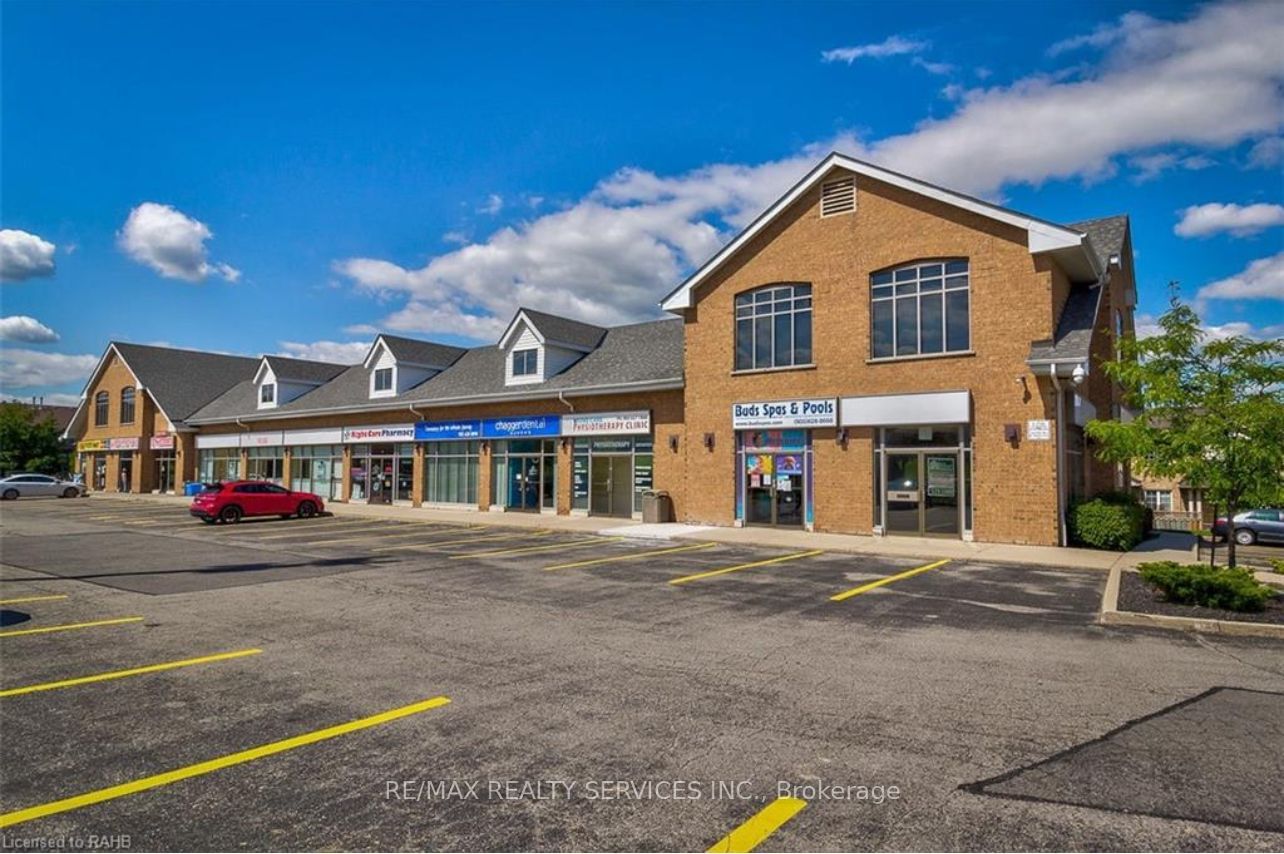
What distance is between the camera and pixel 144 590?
11219mm

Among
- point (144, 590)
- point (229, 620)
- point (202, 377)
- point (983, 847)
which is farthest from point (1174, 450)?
point (202, 377)

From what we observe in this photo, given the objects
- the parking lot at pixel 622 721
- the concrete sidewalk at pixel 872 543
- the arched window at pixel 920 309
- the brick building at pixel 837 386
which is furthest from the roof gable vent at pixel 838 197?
the parking lot at pixel 622 721

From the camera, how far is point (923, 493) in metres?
18.4

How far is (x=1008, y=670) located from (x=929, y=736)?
226 centimetres

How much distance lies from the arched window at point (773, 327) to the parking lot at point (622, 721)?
10.6 metres

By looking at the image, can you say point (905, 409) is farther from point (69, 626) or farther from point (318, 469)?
point (318, 469)

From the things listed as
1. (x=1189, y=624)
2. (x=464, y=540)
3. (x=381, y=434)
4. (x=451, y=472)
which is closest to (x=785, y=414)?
(x=464, y=540)

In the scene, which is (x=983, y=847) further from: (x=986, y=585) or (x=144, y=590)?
(x=144, y=590)

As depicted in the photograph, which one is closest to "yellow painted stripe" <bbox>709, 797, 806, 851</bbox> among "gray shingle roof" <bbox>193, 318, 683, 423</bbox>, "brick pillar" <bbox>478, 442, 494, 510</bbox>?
"gray shingle roof" <bbox>193, 318, 683, 423</bbox>

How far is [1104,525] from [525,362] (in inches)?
794

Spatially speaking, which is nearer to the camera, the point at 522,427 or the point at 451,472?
the point at 522,427

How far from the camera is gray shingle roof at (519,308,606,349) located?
95.0ft

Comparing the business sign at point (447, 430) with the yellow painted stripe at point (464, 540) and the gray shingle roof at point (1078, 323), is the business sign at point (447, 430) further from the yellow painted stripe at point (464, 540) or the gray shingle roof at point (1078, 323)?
the gray shingle roof at point (1078, 323)

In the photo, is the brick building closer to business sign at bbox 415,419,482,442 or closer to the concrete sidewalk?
business sign at bbox 415,419,482,442
